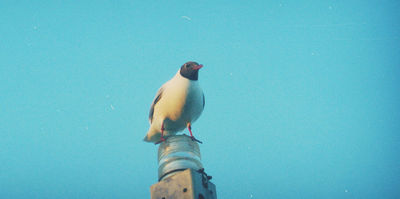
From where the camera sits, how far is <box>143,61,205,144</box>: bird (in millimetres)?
3554

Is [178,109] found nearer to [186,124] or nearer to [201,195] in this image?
[186,124]

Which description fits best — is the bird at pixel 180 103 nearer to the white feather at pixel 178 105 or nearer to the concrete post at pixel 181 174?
the white feather at pixel 178 105

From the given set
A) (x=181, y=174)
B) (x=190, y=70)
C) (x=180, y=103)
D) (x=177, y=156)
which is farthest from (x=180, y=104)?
(x=181, y=174)

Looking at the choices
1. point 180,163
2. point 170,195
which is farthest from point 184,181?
point 180,163

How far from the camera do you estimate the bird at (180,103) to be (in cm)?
355

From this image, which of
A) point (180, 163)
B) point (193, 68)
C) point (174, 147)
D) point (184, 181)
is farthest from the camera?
point (193, 68)

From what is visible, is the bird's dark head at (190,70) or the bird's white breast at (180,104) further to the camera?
the bird's dark head at (190,70)

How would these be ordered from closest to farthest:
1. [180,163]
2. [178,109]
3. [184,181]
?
[184,181] → [180,163] → [178,109]

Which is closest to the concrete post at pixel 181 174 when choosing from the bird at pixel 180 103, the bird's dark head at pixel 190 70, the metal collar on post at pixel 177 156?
the metal collar on post at pixel 177 156

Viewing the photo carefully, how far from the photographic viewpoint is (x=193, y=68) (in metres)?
3.80

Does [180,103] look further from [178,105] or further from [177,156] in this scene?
[177,156]

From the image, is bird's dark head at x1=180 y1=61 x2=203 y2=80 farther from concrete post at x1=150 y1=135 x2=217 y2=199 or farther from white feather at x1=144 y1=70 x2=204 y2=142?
concrete post at x1=150 y1=135 x2=217 y2=199

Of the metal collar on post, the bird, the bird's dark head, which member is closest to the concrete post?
the metal collar on post

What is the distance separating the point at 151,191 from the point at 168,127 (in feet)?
7.52
